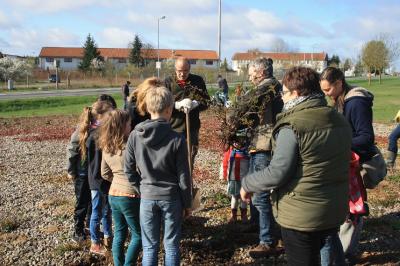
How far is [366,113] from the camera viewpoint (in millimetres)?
4238

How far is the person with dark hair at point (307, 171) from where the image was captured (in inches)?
121

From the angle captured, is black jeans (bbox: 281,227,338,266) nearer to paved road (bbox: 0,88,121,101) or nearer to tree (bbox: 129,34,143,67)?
paved road (bbox: 0,88,121,101)

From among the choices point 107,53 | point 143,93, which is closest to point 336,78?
point 143,93

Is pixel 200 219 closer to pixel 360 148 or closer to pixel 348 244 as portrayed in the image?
pixel 348 244

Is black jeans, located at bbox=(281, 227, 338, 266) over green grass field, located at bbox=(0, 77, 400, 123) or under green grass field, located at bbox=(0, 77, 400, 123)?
over

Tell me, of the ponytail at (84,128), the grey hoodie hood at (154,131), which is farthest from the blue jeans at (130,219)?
the ponytail at (84,128)

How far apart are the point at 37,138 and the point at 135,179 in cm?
1189

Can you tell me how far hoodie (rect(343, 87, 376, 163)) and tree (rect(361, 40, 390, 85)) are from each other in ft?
197

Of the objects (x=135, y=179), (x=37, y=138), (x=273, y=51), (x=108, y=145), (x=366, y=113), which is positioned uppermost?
(x=273, y=51)

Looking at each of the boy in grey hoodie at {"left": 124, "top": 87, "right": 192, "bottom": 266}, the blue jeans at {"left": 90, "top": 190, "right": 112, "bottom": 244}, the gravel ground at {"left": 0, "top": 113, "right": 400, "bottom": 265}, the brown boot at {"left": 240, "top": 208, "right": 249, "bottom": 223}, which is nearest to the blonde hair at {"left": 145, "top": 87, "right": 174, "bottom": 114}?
the boy in grey hoodie at {"left": 124, "top": 87, "right": 192, "bottom": 266}

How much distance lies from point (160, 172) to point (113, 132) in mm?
755

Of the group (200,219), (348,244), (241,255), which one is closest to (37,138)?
(200,219)

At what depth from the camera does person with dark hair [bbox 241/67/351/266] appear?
121 inches

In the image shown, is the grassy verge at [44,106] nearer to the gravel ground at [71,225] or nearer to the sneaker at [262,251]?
the gravel ground at [71,225]
